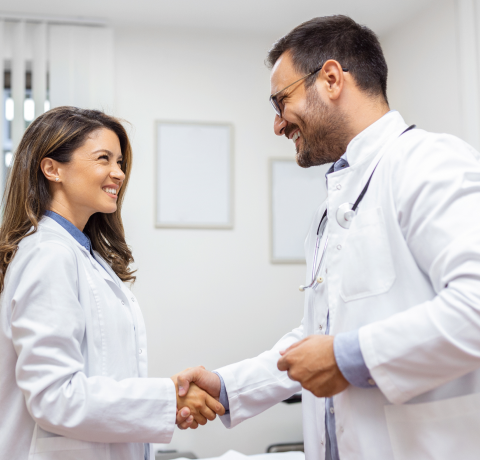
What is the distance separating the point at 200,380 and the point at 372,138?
884 millimetres

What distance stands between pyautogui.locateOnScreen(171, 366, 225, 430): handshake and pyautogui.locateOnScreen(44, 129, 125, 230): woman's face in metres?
0.60

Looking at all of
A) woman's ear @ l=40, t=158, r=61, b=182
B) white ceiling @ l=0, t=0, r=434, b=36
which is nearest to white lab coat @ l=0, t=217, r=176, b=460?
woman's ear @ l=40, t=158, r=61, b=182

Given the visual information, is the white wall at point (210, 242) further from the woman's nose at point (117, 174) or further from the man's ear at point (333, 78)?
the man's ear at point (333, 78)

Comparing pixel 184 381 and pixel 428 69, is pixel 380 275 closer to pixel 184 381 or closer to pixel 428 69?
pixel 184 381

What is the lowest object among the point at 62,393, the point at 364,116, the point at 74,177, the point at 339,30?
the point at 62,393

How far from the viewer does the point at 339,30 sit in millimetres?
1489

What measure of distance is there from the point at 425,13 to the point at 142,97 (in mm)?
1961

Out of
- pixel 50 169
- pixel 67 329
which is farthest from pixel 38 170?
pixel 67 329

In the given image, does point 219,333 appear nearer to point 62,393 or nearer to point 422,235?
point 62,393

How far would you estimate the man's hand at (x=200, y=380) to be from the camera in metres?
1.58

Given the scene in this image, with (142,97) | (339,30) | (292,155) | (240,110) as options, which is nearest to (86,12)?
(142,97)

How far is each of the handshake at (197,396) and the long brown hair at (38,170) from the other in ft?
1.50

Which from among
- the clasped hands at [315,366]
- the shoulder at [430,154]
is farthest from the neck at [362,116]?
the clasped hands at [315,366]

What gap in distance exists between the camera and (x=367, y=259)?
117cm
